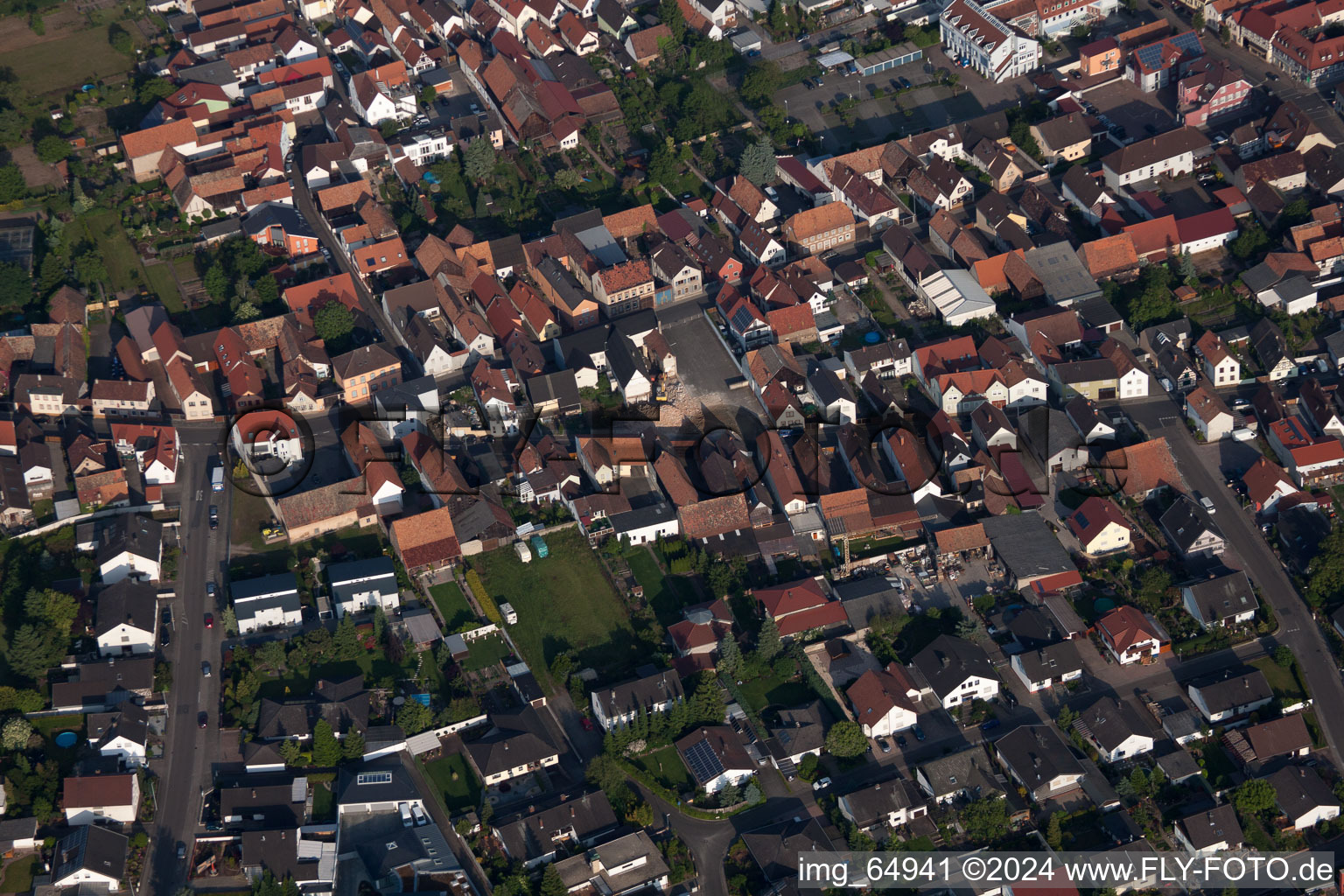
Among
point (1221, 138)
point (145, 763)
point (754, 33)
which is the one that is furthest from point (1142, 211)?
point (145, 763)

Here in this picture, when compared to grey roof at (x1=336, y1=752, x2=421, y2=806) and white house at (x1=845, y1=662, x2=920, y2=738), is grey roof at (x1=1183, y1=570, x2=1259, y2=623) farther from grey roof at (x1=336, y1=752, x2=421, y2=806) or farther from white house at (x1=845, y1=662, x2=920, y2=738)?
grey roof at (x1=336, y1=752, x2=421, y2=806)

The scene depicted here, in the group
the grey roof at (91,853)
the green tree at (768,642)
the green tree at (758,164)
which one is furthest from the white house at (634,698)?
the green tree at (758,164)

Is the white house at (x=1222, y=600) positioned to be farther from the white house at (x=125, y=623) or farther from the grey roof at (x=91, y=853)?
the white house at (x=125, y=623)

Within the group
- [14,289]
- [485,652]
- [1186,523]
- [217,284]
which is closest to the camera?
→ [485,652]

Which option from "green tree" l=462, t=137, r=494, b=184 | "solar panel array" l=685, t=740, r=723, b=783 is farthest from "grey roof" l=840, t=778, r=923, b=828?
"green tree" l=462, t=137, r=494, b=184

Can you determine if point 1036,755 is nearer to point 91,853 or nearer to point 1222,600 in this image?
point 1222,600

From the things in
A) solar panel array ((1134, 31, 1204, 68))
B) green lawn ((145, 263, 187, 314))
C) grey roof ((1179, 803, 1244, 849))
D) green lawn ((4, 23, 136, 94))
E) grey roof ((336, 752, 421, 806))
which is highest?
solar panel array ((1134, 31, 1204, 68))

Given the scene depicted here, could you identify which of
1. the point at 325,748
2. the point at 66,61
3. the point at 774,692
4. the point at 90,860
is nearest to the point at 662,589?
the point at 774,692
